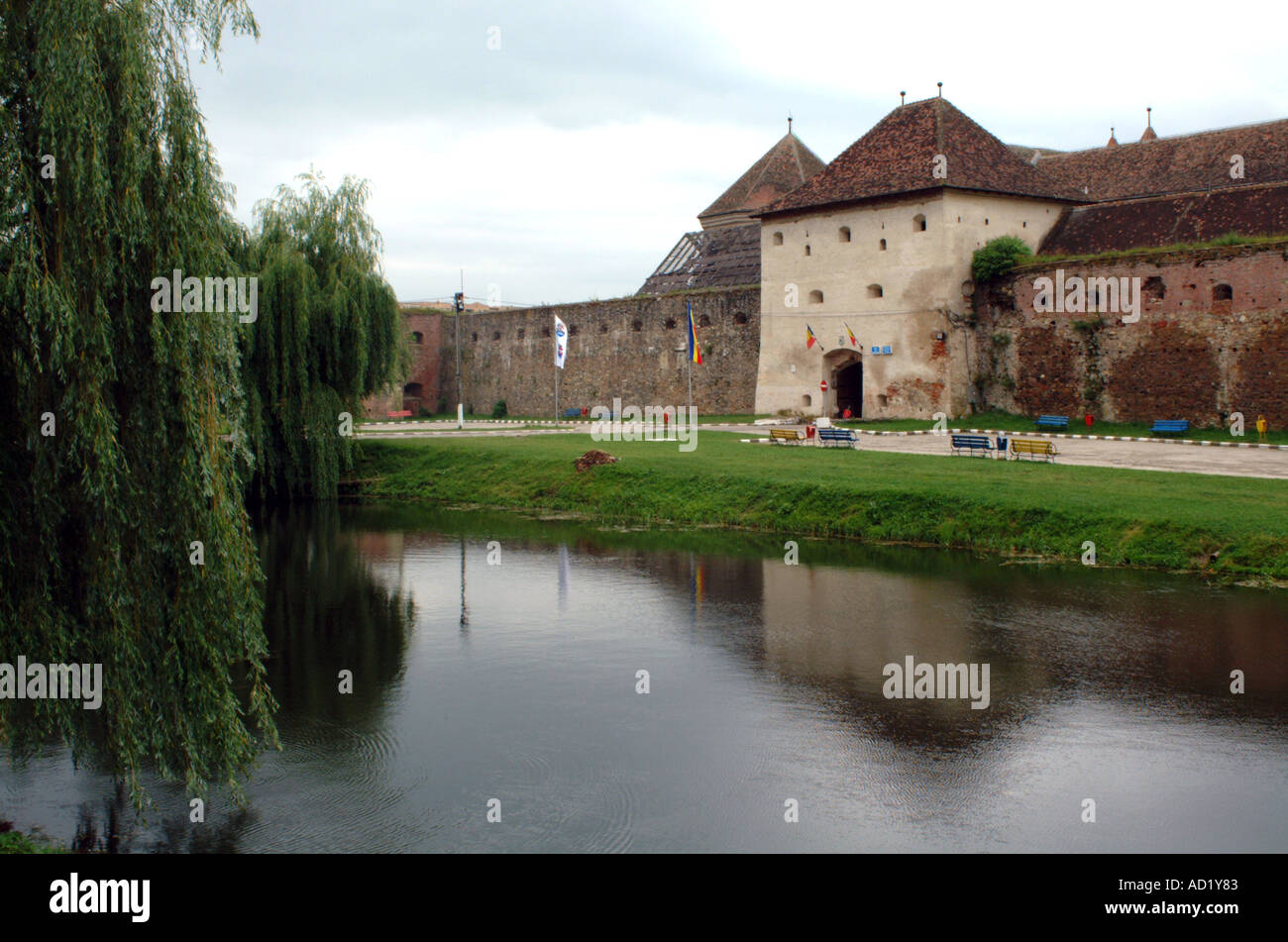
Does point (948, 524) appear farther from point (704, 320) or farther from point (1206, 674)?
point (704, 320)

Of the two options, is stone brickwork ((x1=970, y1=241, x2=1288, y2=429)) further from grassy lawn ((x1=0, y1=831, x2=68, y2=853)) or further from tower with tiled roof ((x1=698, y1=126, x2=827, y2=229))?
grassy lawn ((x1=0, y1=831, x2=68, y2=853))

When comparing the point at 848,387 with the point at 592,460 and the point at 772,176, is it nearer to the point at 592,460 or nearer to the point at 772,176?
the point at 592,460

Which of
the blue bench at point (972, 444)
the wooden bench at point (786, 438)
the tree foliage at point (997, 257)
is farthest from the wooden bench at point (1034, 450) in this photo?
the tree foliage at point (997, 257)

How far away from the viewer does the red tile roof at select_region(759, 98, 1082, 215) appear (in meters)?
32.8

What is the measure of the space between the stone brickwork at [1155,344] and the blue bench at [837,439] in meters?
6.85

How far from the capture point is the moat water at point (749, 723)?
27.4 ft

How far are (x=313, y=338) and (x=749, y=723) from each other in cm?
2002

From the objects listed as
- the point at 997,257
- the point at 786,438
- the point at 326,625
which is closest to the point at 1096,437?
the point at 997,257

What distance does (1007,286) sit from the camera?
32.4 metres

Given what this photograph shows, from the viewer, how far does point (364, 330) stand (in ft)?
92.5

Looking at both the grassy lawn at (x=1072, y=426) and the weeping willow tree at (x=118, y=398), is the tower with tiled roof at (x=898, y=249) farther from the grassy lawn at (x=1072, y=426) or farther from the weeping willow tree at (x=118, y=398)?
the weeping willow tree at (x=118, y=398)

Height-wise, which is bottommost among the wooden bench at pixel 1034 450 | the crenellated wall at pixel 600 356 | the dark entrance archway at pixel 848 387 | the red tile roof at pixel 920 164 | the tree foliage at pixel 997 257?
the wooden bench at pixel 1034 450

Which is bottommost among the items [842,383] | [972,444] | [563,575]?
[563,575]
